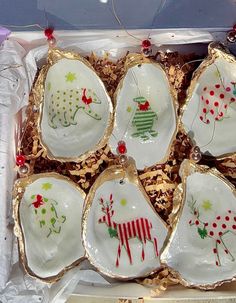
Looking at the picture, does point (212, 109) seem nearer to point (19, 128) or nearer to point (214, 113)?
point (214, 113)

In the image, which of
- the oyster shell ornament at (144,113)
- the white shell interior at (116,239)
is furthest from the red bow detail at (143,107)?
the white shell interior at (116,239)

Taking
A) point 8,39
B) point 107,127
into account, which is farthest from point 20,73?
point 107,127

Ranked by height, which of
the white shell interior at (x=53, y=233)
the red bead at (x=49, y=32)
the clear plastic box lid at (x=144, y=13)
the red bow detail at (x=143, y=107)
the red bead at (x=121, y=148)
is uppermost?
the clear plastic box lid at (x=144, y=13)

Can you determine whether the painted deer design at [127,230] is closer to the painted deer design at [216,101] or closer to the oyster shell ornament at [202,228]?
the oyster shell ornament at [202,228]

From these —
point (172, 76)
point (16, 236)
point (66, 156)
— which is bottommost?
point (16, 236)

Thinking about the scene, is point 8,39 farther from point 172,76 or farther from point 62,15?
point 172,76

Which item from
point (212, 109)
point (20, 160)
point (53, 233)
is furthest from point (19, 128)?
point (212, 109)
